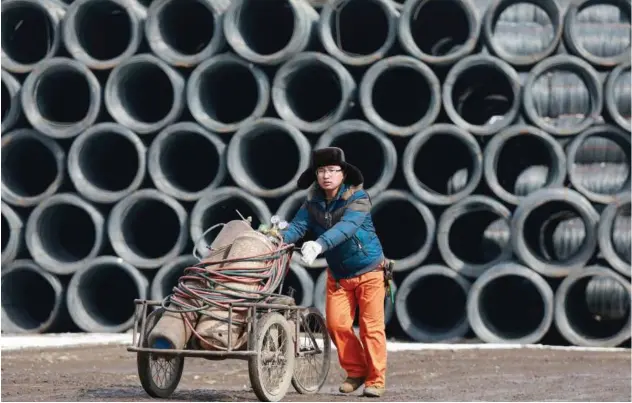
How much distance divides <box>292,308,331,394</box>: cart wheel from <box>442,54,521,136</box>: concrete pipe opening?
22.5 feet

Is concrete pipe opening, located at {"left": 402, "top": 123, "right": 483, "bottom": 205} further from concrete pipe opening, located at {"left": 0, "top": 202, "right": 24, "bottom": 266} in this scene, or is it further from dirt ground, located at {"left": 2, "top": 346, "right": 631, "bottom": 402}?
concrete pipe opening, located at {"left": 0, "top": 202, "right": 24, "bottom": 266}

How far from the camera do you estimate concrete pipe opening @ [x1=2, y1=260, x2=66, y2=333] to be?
1602 centimetres

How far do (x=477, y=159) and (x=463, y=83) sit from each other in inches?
87.1

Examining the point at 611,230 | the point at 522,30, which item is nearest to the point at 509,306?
the point at 611,230

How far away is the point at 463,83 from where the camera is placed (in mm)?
16906

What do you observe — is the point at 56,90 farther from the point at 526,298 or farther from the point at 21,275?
the point at 526,298

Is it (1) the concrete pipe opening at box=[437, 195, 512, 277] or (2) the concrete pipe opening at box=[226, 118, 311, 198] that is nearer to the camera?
(1) the concrete pipe opening at box=[437, 195, 512, 277]

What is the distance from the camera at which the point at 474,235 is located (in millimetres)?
17500

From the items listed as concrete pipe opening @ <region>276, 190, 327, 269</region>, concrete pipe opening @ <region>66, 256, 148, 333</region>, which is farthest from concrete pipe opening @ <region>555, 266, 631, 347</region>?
concrete pipe opening @ <region>66, 256, 148, 333</region>

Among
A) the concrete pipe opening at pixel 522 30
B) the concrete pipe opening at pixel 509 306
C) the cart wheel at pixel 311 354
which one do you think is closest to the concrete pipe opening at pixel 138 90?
the concrete pipe opening at pixel 522 30

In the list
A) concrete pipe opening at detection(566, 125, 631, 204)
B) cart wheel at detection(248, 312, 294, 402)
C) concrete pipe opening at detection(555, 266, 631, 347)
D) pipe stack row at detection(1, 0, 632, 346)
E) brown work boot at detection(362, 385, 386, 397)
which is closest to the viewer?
cart wheel at detection(248, 312, 294, 402)

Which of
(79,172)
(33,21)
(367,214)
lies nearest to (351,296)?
(367,214)

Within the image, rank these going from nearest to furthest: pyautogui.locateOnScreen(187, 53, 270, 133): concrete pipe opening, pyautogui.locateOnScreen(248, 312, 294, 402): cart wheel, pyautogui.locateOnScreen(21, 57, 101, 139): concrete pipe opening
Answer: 1. pyautogui.locateOnScreen(248, 312, 294, 402): cart wheel
2. pyautogui.locateOnScreen(187, 53, 270, 133): concrete pipe opening
3. pyautogui.locateOnScreen(21, 57, 101, 139): concrete pipe opening

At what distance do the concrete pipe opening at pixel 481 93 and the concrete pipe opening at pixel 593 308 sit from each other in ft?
7.03
